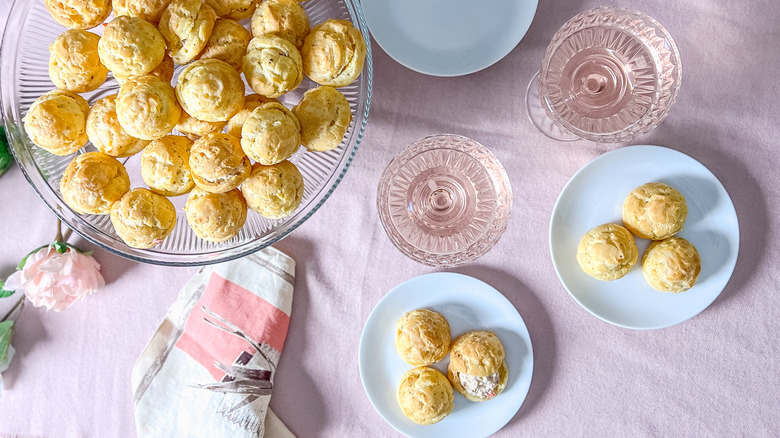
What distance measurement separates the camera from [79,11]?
0.81m

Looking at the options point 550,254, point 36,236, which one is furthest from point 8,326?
point 550,254

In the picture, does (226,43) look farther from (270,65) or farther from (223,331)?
(223,331)

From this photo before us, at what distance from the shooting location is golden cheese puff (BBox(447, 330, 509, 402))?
1.09 meters

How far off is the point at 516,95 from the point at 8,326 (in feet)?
4.03

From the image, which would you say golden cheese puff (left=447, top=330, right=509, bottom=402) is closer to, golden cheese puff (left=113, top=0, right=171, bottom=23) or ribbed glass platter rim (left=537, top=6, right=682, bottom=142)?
ribbed glass platter rim (left=537, top=6, right=682, bottom=142)

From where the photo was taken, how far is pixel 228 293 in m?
1.18

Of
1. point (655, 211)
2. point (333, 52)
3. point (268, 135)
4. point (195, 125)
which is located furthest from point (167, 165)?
point (655, 211)

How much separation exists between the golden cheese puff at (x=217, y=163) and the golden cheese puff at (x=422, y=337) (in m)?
0.47

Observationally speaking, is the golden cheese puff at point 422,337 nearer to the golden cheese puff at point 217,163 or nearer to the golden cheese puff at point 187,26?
the golden cheese puff at point 217,163

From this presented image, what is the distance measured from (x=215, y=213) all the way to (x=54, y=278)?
1.73ft

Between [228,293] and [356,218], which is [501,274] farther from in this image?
[228,293]

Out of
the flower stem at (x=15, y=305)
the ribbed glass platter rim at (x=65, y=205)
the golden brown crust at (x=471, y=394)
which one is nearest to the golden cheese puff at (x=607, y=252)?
the golden brown crust at (x=471, y=394)

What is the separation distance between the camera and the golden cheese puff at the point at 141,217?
83 centimetres

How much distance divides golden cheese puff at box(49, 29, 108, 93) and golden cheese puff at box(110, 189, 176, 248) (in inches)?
7.4
